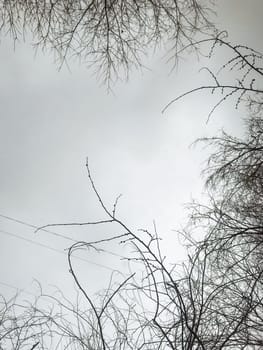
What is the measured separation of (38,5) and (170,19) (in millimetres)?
813

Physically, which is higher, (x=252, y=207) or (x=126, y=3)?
(x=126, y=3)

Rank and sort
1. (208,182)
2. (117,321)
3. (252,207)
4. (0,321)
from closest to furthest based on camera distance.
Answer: (117,321) < (0,321) < (252,207) < (208,182)

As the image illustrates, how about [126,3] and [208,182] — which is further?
[208,182]

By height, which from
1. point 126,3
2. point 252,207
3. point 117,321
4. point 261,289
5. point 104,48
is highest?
point 126,3

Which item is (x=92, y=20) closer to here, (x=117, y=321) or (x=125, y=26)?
(x=125, y=26)

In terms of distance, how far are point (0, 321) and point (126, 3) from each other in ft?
6.40

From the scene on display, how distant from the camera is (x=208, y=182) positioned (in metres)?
3.44

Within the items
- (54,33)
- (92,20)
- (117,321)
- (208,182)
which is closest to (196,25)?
(92,20)

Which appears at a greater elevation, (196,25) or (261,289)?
(196,25)

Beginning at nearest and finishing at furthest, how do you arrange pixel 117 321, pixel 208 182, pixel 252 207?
pixel 117 321
pixel 252 207
pixel 208 182

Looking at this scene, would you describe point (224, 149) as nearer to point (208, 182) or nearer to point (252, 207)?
point (208, 182)

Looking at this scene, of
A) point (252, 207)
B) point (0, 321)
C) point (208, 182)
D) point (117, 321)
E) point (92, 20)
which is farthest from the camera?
point (208, 182)

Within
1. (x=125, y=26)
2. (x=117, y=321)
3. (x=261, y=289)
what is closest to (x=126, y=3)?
(x=125, y=26)

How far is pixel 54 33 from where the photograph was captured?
8.72ft
